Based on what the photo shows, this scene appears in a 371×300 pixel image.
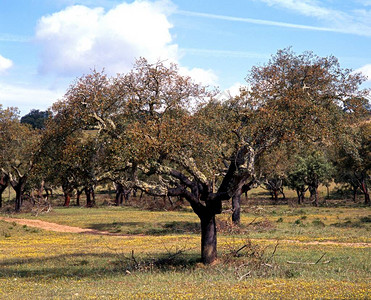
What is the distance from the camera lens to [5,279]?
748 inches

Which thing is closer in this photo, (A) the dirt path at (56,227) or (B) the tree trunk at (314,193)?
(A) the dirt path at (56,227)

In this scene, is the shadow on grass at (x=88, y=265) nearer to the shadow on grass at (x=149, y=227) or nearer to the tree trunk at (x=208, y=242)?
the tree trunk at (x=208, y=242)

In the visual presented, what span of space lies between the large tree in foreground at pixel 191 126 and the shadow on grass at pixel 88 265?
6.07 ft

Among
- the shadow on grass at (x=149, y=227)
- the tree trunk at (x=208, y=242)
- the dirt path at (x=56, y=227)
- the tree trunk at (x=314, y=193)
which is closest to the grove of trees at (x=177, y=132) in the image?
the tree trunk at (x=208, y=242)

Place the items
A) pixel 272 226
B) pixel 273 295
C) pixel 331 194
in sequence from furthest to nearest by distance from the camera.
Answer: pixel 331 194, pixel 272 226, pixel 273 295

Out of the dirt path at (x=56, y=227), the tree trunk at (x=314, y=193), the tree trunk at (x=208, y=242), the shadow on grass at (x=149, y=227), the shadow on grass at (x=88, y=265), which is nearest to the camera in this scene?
the shadow on grass at (x=88, y=265)

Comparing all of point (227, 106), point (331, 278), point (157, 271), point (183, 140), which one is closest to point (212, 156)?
point (183, 140)

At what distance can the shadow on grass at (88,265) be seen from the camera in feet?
66.5

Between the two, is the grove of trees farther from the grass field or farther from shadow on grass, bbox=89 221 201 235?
shadow on grass, bbox=89 221 201 235

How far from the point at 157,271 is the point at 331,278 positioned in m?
7.89

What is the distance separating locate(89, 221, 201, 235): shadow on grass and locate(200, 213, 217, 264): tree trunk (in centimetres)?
1778

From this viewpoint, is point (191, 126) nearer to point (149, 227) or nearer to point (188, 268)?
point (188, 268)

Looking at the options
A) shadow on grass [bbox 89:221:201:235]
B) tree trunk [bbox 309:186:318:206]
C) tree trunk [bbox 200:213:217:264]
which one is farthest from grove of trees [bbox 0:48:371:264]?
tree trunk [bbox 309:186:318:206]

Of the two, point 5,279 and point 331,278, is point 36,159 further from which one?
point 331,278
